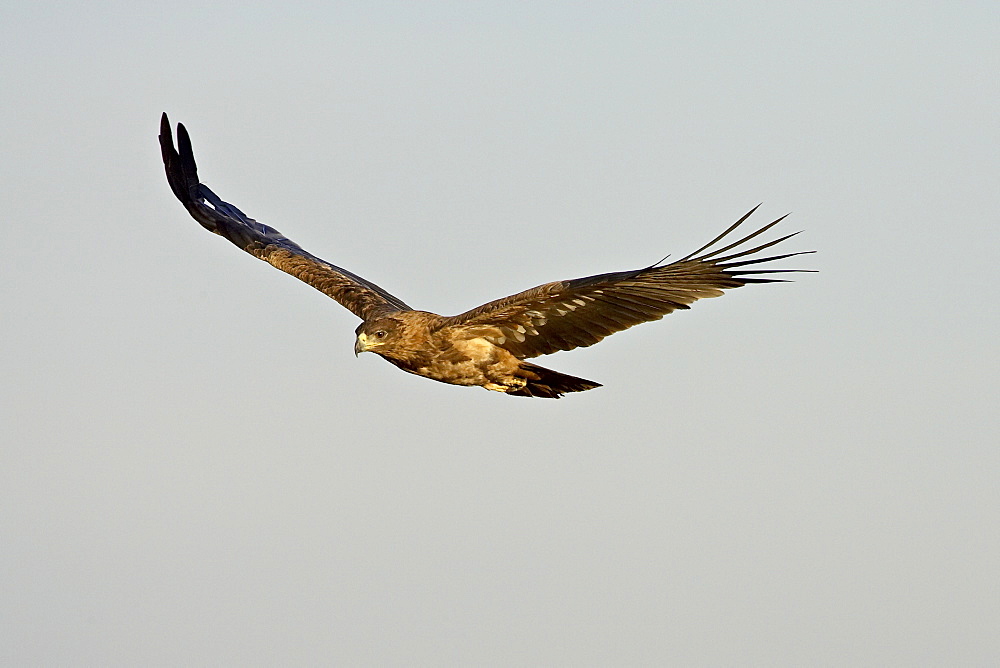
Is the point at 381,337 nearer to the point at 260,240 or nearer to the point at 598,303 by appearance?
the point at 598,303

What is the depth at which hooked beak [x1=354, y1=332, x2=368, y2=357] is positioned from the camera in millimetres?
11016

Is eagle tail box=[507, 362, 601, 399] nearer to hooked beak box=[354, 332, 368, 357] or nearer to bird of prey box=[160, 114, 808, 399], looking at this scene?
bird of prey box=[160, 114, 808, 399]

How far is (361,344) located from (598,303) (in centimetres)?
196

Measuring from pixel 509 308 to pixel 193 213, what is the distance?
539 cm

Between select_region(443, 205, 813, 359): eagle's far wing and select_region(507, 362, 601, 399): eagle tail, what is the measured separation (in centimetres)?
14

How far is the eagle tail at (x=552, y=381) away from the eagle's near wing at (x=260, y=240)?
144cm

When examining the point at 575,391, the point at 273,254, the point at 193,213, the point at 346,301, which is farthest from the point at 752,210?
the point at 193,213

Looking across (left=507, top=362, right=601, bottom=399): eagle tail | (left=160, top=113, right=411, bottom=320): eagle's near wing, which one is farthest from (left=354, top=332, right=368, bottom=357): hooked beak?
(left=507, top=362, right=601, bottom=399): eagle tail

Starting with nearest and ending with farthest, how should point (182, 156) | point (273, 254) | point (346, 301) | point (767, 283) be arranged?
point (767, 283)
point (346, 301)
point (273, 254)
point (182, 156)

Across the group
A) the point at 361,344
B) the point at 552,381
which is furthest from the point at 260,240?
the point at 552,381

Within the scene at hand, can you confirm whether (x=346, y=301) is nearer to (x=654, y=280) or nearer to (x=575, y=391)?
(x=575, y=391)

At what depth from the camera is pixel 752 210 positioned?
8.49 m

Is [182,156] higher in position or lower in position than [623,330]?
higher

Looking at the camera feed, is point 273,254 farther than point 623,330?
Yes
